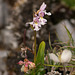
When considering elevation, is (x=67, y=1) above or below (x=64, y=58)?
above

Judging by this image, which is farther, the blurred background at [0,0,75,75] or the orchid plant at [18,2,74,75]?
the blurred background at [0,0,75,75]

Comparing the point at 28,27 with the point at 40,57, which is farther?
the point at 28,27

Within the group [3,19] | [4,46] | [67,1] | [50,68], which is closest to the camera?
[50,68]

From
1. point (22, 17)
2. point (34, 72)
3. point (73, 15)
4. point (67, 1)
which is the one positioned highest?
point (67, 1)

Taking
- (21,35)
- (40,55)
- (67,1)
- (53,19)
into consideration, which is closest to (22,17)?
(21,35)

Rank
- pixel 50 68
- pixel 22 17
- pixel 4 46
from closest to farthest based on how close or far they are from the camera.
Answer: pixel 50 68, pixel 22 17, pixel 4 46

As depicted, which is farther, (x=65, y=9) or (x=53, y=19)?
(x=65, y=9)

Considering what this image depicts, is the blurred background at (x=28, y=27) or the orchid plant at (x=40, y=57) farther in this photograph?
the blurred background at (x=28, y=27)

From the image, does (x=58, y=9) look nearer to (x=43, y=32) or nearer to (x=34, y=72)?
(x=43, y=32)

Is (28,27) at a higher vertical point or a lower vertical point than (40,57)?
higher
